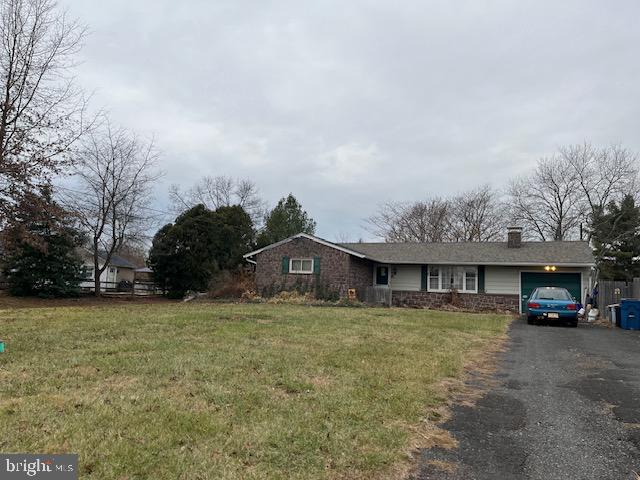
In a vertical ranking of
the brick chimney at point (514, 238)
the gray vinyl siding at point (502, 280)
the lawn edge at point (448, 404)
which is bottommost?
the lawn edge at point (448, 404)

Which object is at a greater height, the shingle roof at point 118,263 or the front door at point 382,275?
the shingle roof at point 118,263

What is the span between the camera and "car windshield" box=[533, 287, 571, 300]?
16350 millimetres

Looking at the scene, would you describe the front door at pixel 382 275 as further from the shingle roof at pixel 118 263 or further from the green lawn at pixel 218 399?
the shingle roof at pixel 118 263

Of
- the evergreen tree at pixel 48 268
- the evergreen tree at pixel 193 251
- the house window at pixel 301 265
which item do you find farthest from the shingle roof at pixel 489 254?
the evergreen tree at pixel 48 268

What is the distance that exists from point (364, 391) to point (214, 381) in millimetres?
1892

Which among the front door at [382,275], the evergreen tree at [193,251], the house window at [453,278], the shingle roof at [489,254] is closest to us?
the shingle roof at [489,254]

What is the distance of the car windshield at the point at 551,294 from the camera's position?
16350 millimetres

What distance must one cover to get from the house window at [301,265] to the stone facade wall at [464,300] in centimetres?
481

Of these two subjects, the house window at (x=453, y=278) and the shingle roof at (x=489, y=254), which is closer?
the shingle roof at (x=489, y=254)

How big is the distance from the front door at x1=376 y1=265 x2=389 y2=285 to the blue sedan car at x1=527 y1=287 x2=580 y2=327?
9.28 metres

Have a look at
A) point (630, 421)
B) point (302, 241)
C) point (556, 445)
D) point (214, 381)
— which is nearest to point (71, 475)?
point (214, 381)

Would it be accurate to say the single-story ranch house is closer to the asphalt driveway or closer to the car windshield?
the car windshield

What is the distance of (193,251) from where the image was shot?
29203 mm

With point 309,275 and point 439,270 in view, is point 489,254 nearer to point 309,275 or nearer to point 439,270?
point 439,270
